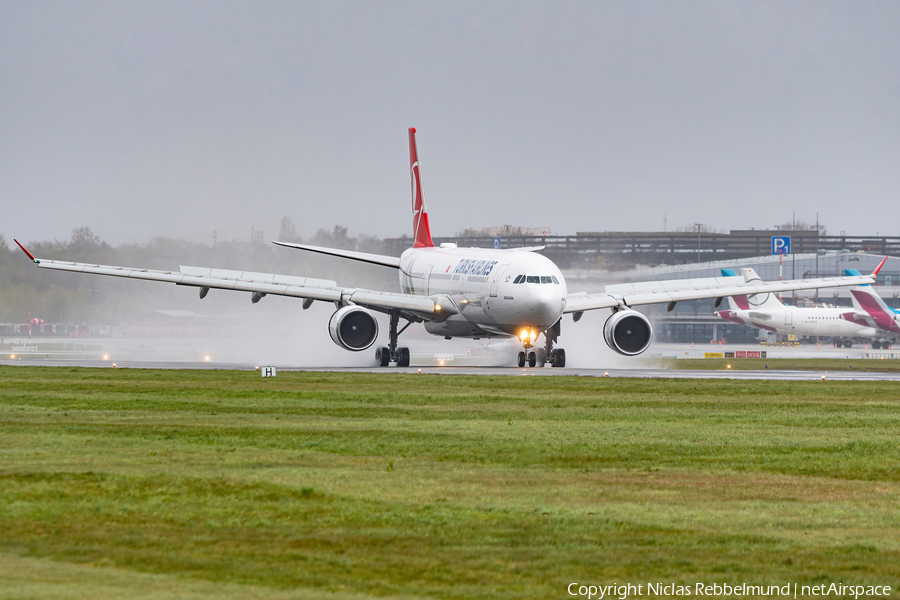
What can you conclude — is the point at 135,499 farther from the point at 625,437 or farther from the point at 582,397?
the point at 582,397

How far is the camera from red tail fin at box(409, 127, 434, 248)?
190ft

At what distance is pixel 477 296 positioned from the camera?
4434 centimetres

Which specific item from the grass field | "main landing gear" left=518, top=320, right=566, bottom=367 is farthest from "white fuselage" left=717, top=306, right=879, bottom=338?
the grass field

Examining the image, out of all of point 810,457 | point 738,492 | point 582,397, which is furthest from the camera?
point 582,397

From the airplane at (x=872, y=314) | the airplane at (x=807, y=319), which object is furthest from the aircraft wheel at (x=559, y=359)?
the airplane at (x=872, y=314)

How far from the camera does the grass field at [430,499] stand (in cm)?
883

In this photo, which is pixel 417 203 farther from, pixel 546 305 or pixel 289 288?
pixel 546 305

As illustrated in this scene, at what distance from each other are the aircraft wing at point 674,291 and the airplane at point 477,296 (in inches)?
1.8

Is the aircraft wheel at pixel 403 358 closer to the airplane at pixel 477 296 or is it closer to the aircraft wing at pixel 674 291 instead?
the airplane at pixel 477 296

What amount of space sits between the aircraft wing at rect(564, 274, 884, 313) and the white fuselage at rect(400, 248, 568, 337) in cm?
154

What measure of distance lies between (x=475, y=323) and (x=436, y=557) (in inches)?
1434

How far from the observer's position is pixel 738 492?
13.4 meters

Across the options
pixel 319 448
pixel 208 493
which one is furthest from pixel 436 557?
pixel 319 448

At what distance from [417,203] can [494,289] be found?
17.2 m
